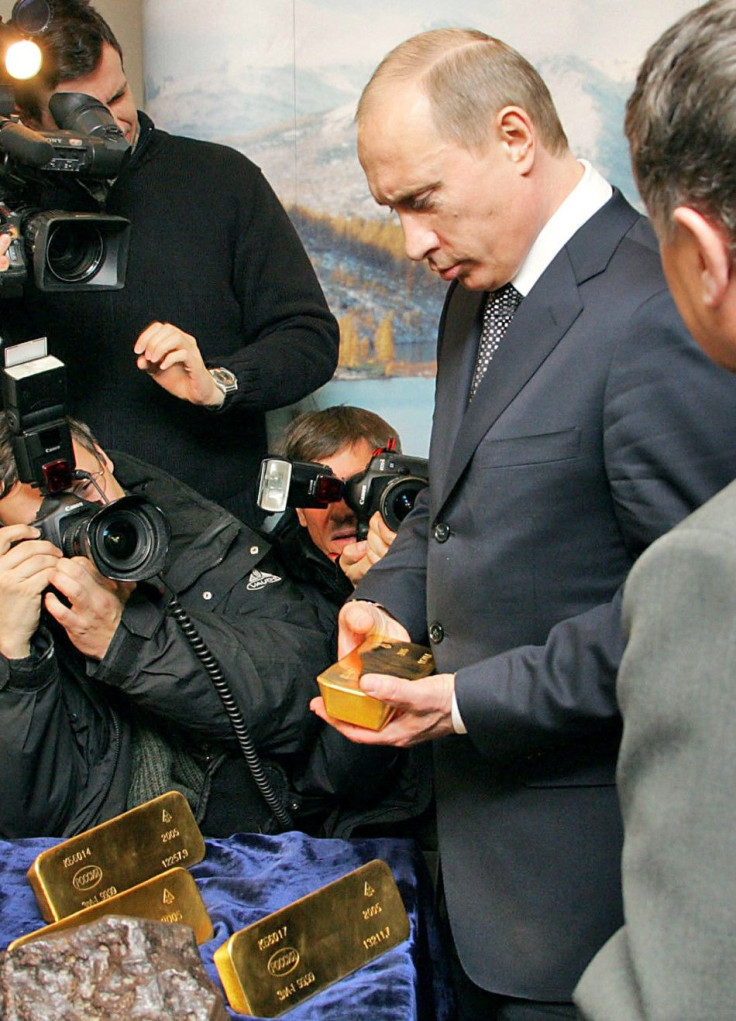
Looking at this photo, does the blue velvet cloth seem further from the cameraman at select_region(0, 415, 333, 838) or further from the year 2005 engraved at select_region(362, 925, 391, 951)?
the cameraman at select_region(0, 415, 333, 838)

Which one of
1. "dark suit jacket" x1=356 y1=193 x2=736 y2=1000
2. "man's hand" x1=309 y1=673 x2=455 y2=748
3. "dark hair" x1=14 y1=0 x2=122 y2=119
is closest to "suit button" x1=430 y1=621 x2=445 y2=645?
"dark suit jacket" x1=356 y1=193 x2=736 y2=1000

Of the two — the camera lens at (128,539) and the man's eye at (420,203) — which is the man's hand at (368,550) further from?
the man's eye at (420,203)

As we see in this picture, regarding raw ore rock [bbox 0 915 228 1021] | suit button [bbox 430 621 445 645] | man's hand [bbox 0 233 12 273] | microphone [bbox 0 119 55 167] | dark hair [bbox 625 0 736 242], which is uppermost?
dark hair [bbox 625 0 736 242]

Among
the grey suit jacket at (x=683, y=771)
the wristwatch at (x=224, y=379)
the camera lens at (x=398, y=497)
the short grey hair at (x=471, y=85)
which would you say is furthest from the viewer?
the wristwatch at (x=224, y=379)

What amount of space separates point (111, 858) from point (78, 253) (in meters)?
0.99

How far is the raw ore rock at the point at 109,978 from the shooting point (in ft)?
3.42

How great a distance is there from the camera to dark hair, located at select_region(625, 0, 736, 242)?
69 cm

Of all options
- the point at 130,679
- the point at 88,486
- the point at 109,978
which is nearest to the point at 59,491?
the point at 88,486

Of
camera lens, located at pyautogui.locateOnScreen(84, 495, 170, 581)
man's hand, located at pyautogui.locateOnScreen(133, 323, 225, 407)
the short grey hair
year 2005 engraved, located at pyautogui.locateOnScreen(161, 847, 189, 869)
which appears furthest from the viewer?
man's hand, located at pyautogui.locateOnScreen(133, 323, 225, 407)

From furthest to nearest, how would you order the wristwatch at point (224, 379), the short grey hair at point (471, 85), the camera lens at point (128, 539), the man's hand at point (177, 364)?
the wristwatch at point (224, 379) → the man's hand at point (177, 364) → the camera lens at point (128, 539) → the short grey hair at point (471, 85)

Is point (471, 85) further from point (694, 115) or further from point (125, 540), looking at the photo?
point (125, 540)

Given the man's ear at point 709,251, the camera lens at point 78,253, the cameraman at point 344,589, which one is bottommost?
the cameraman at point 344,589

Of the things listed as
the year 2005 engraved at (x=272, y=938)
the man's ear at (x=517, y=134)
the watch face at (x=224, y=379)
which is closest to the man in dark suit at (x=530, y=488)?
the man's ear at (x=517, y=134)

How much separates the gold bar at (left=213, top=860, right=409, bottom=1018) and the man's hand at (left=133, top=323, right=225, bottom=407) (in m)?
1.00
